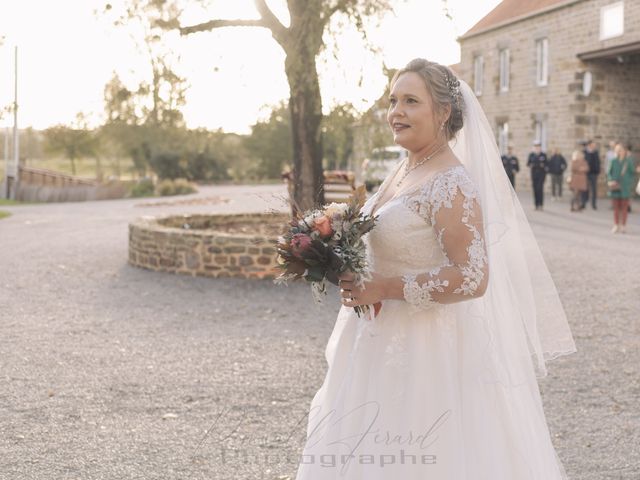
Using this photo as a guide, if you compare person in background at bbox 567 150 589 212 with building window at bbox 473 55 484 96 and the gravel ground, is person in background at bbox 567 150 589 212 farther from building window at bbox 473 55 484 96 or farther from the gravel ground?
building window at bbox 473 55 484 96

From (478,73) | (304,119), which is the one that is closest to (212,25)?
(304,119)

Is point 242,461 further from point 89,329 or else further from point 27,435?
point 89,329

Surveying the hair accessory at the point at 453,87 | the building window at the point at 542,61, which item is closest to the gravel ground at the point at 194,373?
the hair accessory at the point at 453,87

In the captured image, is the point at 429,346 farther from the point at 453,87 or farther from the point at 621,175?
the point at 621,175

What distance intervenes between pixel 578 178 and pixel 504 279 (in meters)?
21.3

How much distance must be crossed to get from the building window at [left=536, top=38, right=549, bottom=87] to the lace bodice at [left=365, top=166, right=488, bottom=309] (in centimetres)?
3091

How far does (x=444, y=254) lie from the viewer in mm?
3193

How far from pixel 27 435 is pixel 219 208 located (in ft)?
74.2

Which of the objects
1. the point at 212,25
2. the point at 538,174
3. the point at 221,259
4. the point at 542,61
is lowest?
the point at 221,259

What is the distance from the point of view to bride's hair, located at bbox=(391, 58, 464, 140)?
320cm

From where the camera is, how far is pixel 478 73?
38.0m

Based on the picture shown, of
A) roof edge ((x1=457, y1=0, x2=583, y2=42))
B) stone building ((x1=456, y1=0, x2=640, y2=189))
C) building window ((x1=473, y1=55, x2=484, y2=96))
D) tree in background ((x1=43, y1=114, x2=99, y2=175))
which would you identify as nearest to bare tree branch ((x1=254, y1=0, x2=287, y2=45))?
roof edge ((x1=457, y1=0, x2=583, y2=42))

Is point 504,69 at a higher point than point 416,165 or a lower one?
higher

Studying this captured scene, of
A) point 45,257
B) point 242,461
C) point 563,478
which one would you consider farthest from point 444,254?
point 45,257
